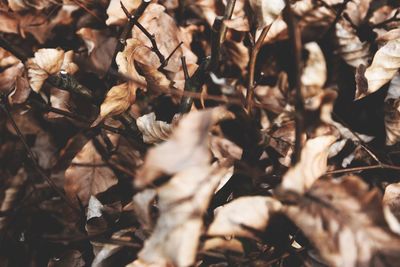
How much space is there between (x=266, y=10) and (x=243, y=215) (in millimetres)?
356

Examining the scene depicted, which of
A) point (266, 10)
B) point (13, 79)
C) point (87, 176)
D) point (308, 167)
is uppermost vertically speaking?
point (266, 10)

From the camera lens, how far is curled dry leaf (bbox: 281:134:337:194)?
52 centimetres

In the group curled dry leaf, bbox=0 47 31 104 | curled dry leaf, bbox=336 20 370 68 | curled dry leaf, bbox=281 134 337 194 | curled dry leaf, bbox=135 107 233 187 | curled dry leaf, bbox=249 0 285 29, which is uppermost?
curled dry leaf, bbox=249 0 285 29

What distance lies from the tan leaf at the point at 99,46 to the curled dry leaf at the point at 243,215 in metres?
0.56

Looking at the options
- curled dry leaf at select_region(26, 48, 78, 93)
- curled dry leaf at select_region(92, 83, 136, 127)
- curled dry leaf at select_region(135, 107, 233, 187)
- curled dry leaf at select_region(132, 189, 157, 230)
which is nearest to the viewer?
curled dry leaf at select_region(135, 107, 233, 187)

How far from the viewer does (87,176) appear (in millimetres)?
915

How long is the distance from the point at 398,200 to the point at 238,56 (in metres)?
0.47

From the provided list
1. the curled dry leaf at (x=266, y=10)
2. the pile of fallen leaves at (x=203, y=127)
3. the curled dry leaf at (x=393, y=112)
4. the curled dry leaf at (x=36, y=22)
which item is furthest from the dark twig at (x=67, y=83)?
the curled dry leaf at (x=393, y=112)

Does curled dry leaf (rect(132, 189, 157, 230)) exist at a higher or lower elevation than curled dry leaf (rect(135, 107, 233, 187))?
lower

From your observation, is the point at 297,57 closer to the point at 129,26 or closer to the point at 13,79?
the point at 129,26

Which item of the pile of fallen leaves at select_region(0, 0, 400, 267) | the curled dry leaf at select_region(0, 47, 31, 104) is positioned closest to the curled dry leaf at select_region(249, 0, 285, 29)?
the pile of fallen leaves at select_region(0, 0, 400, 267)

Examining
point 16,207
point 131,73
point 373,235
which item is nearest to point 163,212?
point 373,235

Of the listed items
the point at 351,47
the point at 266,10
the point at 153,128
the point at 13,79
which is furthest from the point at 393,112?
the point at 13,79

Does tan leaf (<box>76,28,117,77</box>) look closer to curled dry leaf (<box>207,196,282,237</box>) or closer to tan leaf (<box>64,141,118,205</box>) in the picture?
tan leaf (<box>64,141,118,205</box>)
